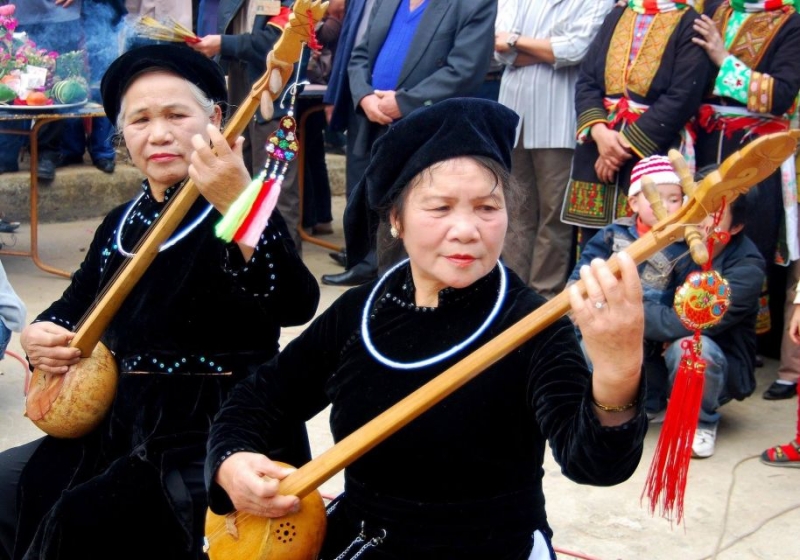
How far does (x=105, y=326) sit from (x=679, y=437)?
56.8 inches

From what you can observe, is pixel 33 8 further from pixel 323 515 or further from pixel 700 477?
pixel 323 515

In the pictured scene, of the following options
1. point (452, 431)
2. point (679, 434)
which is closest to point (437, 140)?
point (452, 431)

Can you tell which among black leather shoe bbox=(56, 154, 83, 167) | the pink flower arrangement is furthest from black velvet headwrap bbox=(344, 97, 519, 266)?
black leather shoe bbox=(56, 154, 83, 167)

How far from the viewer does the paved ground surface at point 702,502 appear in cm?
323

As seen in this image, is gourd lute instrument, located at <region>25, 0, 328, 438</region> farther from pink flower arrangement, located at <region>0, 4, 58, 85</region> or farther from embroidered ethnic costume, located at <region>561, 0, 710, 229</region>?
pink flower arrangement, located at <region>0, 4, 58, 85</region>

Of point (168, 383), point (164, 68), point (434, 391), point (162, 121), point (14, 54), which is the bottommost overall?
point (14, 54)

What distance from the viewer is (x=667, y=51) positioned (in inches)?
180

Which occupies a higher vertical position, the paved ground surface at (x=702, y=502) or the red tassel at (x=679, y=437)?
the red tassel at (x=679, y=437)

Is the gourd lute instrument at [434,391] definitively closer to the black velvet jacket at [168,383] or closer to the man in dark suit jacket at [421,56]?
the black velvet jacket at [168,383]

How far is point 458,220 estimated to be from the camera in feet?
6.52

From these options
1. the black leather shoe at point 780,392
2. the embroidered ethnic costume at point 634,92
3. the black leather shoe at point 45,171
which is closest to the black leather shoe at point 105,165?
the black leather shoe at point 45,171

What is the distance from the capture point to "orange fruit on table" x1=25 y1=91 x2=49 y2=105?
19.2ft

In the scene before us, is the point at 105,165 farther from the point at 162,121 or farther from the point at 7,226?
the point at 162,121

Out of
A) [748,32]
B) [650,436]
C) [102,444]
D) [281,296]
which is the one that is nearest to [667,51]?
[748,32]
